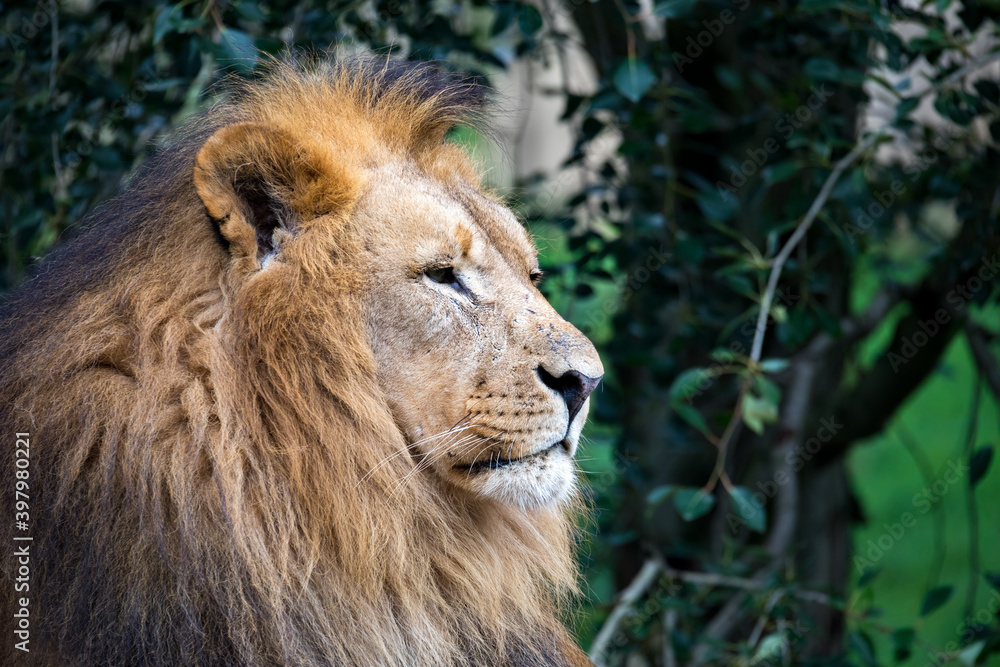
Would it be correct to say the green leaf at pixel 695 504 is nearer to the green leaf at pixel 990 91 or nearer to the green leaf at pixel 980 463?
the green leaf at pixel 980 463

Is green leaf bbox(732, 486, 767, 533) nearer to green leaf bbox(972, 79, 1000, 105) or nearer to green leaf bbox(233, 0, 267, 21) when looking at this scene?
green leaf bbox(972, 79, 1000, 105)

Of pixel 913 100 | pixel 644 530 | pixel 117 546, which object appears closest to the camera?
pixel 117 546

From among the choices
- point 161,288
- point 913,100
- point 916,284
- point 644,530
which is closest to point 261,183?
point 161,288

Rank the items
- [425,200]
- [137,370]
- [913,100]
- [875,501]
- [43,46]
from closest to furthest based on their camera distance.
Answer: [137,370] < [425,200] < [913,100] < [43,46] < [875,501]

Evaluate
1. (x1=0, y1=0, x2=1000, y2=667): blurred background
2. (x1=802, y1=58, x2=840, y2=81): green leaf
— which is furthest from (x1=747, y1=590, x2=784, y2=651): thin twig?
(x1=802, y1=58, x2=840, y2=81): green leaf

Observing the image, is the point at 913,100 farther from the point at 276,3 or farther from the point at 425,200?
the point at 276,3

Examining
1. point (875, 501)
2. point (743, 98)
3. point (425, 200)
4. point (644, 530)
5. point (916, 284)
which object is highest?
point (425, 200)

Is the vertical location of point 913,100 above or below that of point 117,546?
above

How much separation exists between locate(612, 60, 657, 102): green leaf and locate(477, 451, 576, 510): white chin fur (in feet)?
3.92

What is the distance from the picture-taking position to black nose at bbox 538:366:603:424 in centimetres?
189

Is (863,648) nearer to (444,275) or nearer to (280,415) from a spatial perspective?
(444,275)

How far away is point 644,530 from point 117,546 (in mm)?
2848

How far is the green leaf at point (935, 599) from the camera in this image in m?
2.83

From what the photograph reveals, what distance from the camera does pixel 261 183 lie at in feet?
6.28
